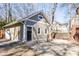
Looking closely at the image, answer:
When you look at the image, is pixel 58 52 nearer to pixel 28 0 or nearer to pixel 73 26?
pixel 73 26

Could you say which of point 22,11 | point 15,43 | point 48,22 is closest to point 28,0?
point 22,11

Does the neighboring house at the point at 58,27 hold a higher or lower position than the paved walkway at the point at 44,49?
higher

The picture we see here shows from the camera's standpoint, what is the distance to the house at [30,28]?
3318mm

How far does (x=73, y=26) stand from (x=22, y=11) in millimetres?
818

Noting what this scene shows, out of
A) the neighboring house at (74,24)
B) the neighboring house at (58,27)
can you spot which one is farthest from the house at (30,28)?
the neighboring house at (74,24)

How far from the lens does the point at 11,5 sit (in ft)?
11.0

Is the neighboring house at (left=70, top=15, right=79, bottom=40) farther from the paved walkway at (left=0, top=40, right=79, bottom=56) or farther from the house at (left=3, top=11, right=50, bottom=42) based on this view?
the house at (left=3, top=11, right=50, bottom=42)

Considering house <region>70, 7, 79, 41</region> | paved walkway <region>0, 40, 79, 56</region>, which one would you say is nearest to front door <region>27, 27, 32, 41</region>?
paved walkway <region>0, 40, 79, 56</region>

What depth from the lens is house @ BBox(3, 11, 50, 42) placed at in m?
3.32

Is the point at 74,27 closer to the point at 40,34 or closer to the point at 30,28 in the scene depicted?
the point at 40,34

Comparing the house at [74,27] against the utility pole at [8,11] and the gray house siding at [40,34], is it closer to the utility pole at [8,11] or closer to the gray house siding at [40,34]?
the gray house siding at [40,34]

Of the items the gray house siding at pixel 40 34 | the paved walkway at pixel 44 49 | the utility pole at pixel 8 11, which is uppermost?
the utility pole at pixel 8 11

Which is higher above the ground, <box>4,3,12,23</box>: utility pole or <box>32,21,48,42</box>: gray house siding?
<box>4,3,12,23</box>: utility pole

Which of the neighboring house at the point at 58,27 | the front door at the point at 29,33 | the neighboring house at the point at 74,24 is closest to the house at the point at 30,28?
the front door at the point at 29,33
